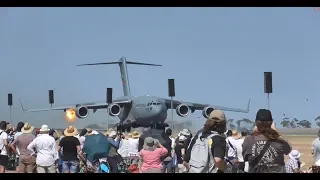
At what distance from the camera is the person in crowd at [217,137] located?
4.01 metres

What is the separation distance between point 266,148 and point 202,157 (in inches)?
21.6

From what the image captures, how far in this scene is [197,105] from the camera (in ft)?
118

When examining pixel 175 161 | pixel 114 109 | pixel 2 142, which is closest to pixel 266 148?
pixel 175 161

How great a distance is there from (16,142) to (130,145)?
3.20 meters

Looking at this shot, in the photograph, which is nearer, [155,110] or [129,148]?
[129,148]

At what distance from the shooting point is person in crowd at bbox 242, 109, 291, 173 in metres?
4.10

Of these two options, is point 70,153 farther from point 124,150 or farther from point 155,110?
point 155,110

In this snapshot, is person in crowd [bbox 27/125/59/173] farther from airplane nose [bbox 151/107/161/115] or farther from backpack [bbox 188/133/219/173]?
airplane nose [bbox 151/107/161/115]

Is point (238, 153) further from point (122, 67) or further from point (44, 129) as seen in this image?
point (122, 67)

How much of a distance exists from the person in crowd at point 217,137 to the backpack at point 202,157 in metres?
0.02

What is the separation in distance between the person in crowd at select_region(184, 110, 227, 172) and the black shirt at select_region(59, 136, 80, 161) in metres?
4.66

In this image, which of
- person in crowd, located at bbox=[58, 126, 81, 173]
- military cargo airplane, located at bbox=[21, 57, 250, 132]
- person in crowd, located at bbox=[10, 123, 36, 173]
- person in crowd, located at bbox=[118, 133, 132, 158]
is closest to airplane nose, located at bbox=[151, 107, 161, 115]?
military cargo airplane, located at bbox=[21, 57, 250, 132]

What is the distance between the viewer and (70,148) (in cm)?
876
